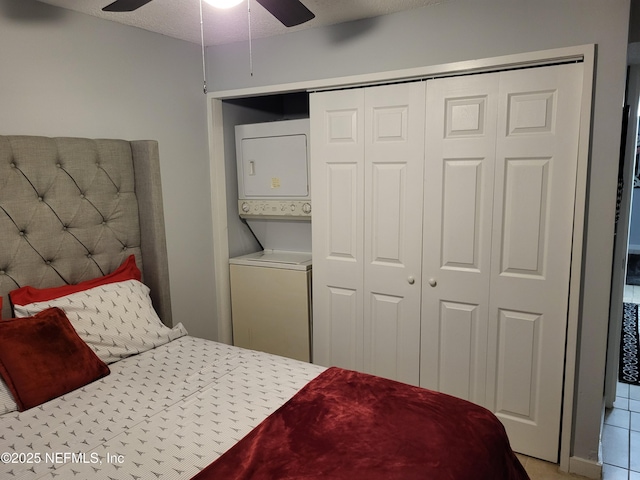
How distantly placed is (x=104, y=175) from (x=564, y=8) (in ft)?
7.79

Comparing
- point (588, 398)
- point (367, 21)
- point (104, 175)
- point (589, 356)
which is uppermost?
point (367, 21)

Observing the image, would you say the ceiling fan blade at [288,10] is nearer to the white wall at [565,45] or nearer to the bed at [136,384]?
the white wall at [565,45]

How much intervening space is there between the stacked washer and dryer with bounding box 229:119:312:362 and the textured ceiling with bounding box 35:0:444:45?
625 mm

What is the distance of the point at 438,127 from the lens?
2.36 meters

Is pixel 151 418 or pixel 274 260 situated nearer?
pixel 151 418

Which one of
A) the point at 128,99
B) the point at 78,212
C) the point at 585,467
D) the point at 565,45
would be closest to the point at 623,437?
the point at 585,467

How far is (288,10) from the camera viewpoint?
173 centimetres

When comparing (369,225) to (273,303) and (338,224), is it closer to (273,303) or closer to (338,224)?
(338,224)

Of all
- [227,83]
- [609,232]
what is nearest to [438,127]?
[609,232]

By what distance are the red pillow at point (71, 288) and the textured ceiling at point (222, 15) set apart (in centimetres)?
130

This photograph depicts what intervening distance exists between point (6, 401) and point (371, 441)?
1329mm

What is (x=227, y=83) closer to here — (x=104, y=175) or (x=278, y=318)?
(x=104, y=175)

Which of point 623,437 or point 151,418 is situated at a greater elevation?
point 151,418

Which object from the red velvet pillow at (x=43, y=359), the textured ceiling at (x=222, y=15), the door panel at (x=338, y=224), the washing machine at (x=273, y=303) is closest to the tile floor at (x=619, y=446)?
the door panel at (x=338, y=224)
